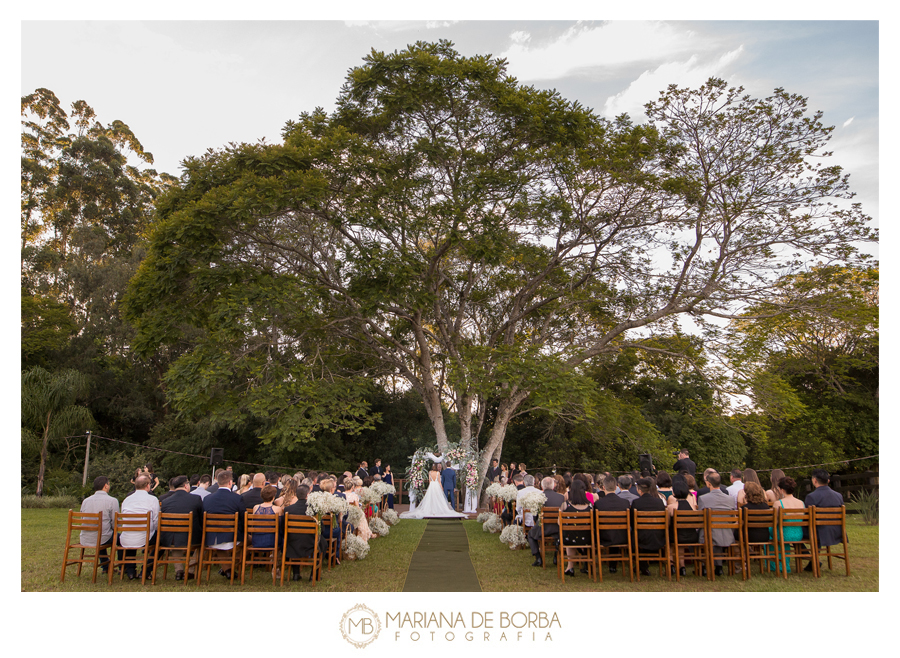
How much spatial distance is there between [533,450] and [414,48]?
56.5ft

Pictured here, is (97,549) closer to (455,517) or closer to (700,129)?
(455,517)

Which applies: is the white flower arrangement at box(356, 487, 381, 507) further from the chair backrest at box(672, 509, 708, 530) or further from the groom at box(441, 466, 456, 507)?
the groom at box(441, 466, 456, 507)

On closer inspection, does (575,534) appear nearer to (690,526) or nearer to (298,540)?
(690,526)

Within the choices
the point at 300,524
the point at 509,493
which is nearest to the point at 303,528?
the point at 300,524

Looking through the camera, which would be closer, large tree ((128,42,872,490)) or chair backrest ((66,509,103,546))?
chair backrest ((66,509,103,546))

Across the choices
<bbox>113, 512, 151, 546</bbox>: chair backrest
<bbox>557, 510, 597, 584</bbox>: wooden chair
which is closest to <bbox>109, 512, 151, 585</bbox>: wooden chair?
<bbox>113, 512, 151, 546</bbox>: chair backrest

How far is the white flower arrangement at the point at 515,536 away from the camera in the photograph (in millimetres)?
10117

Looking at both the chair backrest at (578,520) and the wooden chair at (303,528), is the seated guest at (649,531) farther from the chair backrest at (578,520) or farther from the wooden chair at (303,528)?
the wooden chair at (303,528)

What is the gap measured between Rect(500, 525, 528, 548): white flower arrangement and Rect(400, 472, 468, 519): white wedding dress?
6.24 metres

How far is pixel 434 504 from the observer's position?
54.2 feet

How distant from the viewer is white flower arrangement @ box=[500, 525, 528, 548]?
1012 centimetres
